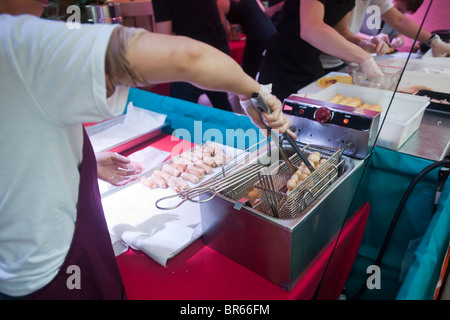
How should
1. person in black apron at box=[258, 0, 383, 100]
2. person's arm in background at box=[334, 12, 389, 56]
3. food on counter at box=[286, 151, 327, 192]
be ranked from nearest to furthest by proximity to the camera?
food on counter at box=[286, 151, 327, 192] → person's arm in background at box=[334, 12, 389, 56] → person in black apron at box=[258, 0, 383, 100]

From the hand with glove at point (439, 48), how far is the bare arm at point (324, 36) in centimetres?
89

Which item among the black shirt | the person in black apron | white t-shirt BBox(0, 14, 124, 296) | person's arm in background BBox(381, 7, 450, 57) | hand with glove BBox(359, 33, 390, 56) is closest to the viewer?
white t-shirt BBox(0, 14, 124, 296)

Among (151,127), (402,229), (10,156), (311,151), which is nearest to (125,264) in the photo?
(10,156)

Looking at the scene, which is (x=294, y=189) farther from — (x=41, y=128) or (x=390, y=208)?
(x=390, y=208)

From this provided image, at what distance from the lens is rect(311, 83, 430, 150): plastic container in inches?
50.7

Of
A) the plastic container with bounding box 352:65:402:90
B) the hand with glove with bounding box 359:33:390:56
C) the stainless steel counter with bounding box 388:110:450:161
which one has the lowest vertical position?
the stainless steel counter with bounding box 388:110:450:161

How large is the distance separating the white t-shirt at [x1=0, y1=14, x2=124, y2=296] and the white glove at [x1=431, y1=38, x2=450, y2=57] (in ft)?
8.06

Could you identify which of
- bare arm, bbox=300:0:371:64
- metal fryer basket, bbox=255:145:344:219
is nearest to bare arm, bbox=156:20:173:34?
bare arm, bbox=300:0:371:64

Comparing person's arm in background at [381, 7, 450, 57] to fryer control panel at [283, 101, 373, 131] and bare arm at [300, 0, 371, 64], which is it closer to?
bare arm at [300, 0, 371, 64]

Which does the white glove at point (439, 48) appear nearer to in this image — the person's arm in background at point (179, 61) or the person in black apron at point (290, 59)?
the person in black apron at point (290, 59)

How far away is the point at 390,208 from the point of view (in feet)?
4.60

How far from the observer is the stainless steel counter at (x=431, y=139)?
4.21 ft

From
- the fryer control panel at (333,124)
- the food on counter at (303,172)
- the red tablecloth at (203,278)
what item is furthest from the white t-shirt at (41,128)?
the fryer control panel at (333,124)
